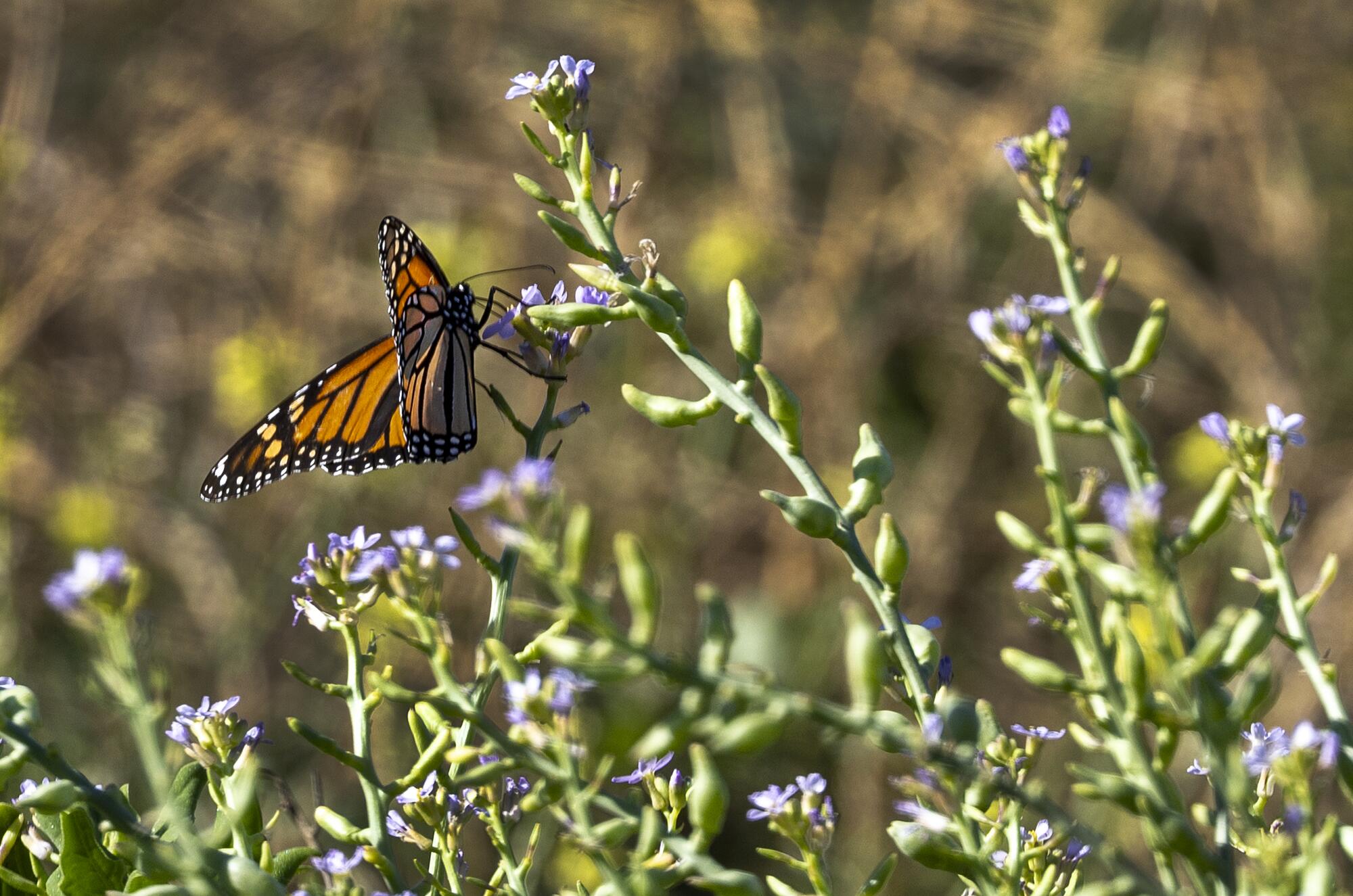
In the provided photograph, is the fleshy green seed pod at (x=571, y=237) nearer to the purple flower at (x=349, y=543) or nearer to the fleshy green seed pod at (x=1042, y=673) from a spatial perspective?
the purple flower at (x=349, y=543)

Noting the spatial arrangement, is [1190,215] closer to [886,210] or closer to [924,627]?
[886,210]

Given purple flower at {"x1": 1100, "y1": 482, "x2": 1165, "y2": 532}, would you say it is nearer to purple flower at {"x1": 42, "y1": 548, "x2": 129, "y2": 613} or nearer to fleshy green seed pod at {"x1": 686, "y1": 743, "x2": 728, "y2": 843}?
fleshy green seed pod at {"x1": 686, "y1": 743, "x2": 728, "y2": 843}

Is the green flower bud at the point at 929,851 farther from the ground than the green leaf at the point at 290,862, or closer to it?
farther from the ground

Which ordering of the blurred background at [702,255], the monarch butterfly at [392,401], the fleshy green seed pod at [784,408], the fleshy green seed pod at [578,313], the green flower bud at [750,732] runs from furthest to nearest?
the blurred background at [702,255] → the monarch butterfly at [392,401] → the fleshy green seed pod at [578,313] → the fleshy green seed pod at [784,408] → the green flower bud at [750,732]

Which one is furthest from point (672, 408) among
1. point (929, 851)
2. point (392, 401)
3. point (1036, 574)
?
point (392, 401)

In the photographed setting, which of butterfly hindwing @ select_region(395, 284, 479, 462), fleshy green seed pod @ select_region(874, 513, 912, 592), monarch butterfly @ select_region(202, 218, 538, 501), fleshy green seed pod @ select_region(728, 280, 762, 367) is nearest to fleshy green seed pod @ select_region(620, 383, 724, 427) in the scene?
fleshy green seed pod @ select_region(728, 280, 762, 367)

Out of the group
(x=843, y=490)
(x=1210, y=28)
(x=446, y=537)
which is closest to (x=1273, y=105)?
(x=1210, y=28)

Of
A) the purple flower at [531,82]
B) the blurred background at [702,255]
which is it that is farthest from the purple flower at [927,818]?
the blurred background at [702,255]
